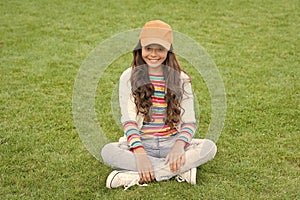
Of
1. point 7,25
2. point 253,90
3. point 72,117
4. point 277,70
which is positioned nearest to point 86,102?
point 72,117

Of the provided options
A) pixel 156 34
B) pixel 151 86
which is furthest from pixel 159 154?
pixel 156 34

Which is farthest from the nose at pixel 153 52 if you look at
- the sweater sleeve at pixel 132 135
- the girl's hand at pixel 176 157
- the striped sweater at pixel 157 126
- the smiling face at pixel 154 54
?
the girl's hand at pixel 176 157

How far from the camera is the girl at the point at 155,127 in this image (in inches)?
107

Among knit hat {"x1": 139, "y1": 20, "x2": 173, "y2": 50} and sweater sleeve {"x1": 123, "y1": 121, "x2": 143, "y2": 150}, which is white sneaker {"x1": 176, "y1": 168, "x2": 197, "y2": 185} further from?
knit hat {"x1": 139, "y1": 20, "x2": 173, "y2": 50}

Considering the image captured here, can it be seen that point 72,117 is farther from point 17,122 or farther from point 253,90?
point 253,90

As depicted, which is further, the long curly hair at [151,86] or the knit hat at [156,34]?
the long curly hair at [151,86]

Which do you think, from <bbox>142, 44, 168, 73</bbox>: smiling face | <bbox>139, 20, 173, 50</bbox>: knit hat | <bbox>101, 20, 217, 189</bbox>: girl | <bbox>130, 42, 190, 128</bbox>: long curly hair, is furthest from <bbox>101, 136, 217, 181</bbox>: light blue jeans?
<bbox>139, 20, 173, 50</bbox>: knit hat

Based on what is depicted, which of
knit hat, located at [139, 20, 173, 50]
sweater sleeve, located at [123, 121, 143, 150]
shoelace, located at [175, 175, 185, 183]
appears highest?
knit hat, located at [139, 20, 173, 50]

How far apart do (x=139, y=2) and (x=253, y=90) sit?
3074 millimetres

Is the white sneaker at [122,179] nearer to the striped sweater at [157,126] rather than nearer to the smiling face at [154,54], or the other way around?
the striped sweater at [157,126]

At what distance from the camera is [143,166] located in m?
2.72

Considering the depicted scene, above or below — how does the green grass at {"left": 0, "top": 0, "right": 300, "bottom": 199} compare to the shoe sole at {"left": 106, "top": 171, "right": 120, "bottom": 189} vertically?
above

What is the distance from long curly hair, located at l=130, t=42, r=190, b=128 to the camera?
2.76 m

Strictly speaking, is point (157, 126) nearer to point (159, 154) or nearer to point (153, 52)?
point (159, 154)
